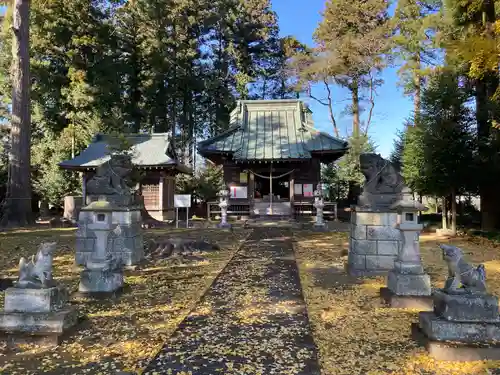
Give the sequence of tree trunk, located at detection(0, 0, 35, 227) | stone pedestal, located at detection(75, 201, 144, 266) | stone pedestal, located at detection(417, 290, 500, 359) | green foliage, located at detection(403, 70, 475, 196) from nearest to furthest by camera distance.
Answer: stone pedestal, located at detection(417, 290, 500, 359) < stone pedestal, located at detection(75, 201, 144, 266) < green foliage, located at detection(403, 70, 475, 196) < tree trunk, located at detection(0, 0, 35, 227)

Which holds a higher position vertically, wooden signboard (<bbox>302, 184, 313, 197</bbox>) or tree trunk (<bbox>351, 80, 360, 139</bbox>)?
tree trunk (<bbox>351, 80, 360, 139</bbox>)

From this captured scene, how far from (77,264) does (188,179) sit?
18471 mm

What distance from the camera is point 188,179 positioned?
25.9 m

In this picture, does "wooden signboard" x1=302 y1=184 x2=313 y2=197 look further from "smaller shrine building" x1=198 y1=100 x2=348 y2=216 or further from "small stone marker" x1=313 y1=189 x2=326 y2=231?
"small stone marker" x1=313 y1=189 x2=326 y2=231

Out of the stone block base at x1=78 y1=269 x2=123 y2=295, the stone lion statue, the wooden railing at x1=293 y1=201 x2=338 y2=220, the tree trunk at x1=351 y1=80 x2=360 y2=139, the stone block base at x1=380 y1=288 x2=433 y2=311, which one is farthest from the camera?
the tree trunk at x1=351 y1=80 x2=360 y2=139

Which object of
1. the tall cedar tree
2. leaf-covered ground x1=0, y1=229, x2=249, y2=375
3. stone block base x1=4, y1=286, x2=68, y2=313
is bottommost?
leaf-covered ground x1=0, y1=229, x2=249, y2=375

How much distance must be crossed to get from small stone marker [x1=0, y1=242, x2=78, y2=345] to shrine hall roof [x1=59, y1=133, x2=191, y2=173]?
1431cm

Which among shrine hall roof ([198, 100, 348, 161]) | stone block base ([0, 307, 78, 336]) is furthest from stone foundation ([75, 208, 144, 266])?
shrine hall roof ([198, 100, 348, 161])

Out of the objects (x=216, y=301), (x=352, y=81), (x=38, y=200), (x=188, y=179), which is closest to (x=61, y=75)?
(x=38, y=200)

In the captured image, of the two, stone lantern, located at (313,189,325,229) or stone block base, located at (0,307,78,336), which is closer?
stone block base, located at (0,307,78,336)

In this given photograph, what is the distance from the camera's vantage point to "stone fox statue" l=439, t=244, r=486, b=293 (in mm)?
3535

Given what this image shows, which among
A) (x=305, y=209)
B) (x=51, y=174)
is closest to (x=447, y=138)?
(x=305, y=209)

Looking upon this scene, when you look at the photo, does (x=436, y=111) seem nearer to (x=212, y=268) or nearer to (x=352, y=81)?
(x=212, y=268)

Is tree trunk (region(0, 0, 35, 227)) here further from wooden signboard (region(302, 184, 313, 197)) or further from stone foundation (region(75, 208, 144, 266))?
wooden signboard (region(302, 184, 313, 197))
